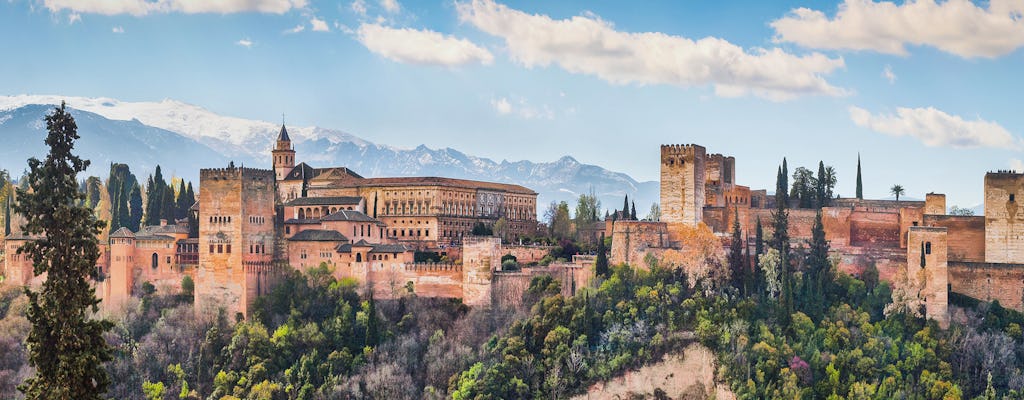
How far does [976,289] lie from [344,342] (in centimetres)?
2459

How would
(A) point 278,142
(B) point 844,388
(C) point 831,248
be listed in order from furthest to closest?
(A) point 278,142 → (C) point 831,248 → (B) point 844,388

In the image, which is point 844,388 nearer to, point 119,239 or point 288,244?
point 288,244

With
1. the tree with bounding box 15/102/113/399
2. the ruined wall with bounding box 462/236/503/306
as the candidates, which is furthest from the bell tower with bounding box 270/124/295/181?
the tree with bounding box 15/102/113/399

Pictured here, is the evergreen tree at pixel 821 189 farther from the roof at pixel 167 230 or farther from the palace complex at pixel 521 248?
the roof at pixel 167 230

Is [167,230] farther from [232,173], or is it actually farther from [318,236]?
[318,236]

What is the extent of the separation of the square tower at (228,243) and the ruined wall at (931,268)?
2628 centimetres

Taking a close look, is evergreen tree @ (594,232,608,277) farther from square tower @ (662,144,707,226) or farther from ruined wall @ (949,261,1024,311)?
ruined wall @ (949,261,1024,311)

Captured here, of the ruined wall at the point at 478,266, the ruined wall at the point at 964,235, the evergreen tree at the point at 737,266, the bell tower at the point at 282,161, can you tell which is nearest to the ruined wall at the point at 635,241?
the evergreen tree at the point at 737,266

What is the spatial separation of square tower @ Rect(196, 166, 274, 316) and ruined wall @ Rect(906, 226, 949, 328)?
2628 cm

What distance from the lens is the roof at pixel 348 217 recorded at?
57.7 m

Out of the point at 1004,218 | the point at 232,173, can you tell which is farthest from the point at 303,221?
the point at 1004,218

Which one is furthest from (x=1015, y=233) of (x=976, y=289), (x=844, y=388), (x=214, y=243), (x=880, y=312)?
(x=214, y=243)

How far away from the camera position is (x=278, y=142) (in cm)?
7450

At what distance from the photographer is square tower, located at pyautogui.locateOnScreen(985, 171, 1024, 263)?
50.7 metres
